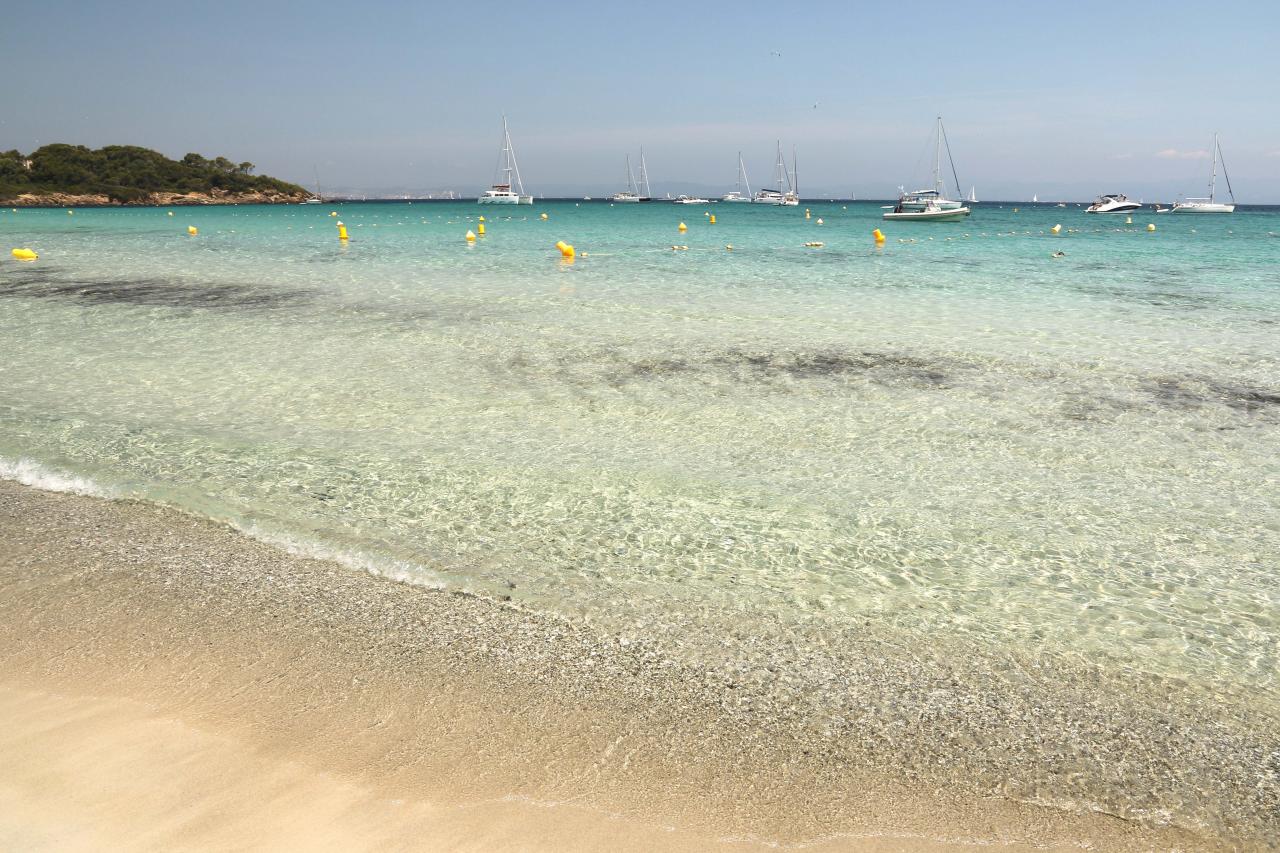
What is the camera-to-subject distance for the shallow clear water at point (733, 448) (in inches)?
177

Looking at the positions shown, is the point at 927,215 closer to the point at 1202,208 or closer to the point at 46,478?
the point at 46,478

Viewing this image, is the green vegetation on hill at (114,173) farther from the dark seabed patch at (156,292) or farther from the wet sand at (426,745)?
the wet sand at (426,745)

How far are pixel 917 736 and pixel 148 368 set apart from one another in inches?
391

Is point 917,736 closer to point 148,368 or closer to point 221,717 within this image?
point 221,717

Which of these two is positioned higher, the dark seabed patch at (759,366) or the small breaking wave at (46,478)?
the dark seabed patch at (759,366)

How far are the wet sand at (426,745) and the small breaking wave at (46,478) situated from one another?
1.74 metres

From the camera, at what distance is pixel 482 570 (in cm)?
467

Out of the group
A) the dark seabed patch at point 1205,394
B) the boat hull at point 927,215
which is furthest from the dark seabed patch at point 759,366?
Answer: the boat hull at point 927,215

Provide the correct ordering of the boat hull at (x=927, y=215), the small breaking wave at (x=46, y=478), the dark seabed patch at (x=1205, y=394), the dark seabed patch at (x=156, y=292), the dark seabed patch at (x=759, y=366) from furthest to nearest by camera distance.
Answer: the boat hull at (x=927, y=215), the dark seabed patch at (x=156, y=292), the dark seabed patch at (x=759, y=366), the dark seabed patch at (x=1205, y=394), the small breaking wave at (x=46, y=478)

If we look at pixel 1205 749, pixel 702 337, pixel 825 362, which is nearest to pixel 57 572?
pixel 1205 749

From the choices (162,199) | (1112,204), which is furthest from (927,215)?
(162,199)

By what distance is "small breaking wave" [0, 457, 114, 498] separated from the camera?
576 centimetres

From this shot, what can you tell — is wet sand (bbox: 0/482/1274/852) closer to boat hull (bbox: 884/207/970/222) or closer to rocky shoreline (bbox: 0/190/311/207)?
boat hull (bbox: 884/207/970/222)

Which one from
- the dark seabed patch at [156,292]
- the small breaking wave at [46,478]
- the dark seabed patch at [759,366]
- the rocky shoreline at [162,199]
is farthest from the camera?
the rocky shoreline at [162,199]
